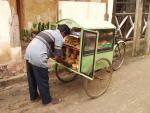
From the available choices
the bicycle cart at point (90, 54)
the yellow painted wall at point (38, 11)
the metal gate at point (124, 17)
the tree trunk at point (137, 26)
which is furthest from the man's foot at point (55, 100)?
the metal gate at point (124, 17)

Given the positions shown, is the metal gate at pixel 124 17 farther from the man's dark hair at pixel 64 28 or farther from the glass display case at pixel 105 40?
the man's dark hair at pixel 64 28

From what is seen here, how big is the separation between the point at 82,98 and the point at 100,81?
0.82 meters

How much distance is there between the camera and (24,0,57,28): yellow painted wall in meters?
9.38

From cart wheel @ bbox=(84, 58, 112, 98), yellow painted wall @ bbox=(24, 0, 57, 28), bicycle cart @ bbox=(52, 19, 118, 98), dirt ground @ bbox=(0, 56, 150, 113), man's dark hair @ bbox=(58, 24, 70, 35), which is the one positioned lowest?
dirt ground @ bbox=(0, 56, 150, 113)

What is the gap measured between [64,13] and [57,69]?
214cm

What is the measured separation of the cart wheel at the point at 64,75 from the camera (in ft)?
22.0

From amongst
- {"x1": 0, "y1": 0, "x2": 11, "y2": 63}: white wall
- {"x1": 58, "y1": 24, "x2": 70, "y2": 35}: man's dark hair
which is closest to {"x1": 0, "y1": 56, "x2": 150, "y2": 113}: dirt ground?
{"x1": 0, "y1": 0, "x2": 11, "y2": 63}: white wall

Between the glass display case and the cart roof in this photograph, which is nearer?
the cart roof

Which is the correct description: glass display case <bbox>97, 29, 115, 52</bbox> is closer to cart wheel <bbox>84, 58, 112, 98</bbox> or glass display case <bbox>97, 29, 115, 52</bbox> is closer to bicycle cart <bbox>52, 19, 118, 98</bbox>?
bicycle cart <bbox>52, 19, 118, 98</bbox>

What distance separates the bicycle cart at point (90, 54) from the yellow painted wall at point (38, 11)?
3505mm

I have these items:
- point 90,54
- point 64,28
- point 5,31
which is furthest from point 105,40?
point 5,31

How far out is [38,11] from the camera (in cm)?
964

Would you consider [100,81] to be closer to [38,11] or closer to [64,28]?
[64,28]

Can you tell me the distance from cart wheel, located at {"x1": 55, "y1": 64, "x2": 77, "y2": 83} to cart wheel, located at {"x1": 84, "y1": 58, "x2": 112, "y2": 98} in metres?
0.71
